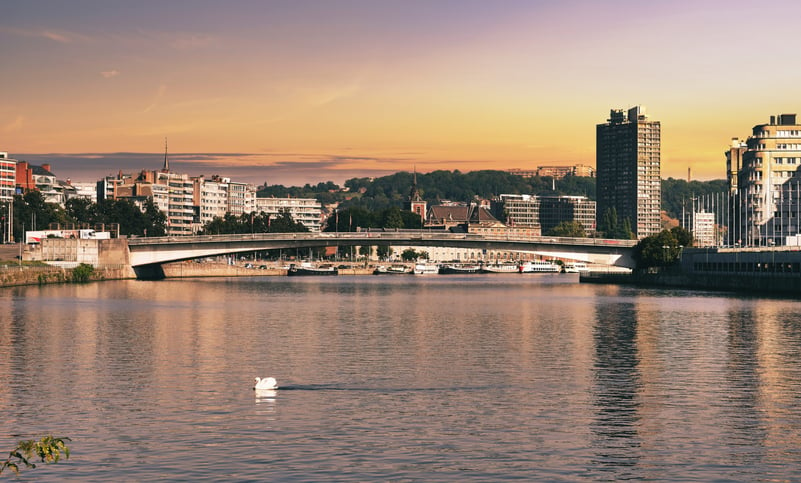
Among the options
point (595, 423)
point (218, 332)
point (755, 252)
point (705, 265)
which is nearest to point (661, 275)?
point (705, 265)

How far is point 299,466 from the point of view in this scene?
1255 inches

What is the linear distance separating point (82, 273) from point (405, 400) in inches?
5849

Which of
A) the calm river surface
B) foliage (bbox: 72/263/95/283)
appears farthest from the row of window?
foliage (bbox: 72/263/95/283)

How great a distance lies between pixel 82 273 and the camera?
7279 inches

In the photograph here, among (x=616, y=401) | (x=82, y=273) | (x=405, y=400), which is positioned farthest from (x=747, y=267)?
(x=405, y=400)

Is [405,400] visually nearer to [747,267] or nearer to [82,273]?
[747,267]

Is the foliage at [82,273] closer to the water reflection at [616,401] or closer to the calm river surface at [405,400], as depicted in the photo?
the calm river surface at [405,400]

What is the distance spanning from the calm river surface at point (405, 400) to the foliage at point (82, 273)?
97284mm

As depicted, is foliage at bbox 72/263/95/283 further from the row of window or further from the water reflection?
the water reflection

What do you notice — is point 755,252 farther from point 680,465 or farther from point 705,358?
point 680,465

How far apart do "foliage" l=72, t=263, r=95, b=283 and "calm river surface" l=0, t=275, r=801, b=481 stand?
97.3 meters

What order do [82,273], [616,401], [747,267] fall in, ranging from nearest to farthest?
1. [616,401]
2. [747,267]
3. [82,273]

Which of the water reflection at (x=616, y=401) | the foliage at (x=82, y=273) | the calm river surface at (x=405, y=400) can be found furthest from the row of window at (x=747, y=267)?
the foliage at (x=82, y=273)

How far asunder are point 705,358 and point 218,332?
31.4 m
